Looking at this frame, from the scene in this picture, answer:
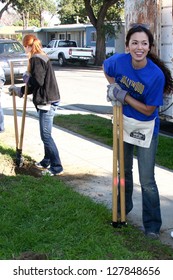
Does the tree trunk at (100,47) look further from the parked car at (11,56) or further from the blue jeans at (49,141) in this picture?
the blue jeans at (49,141)

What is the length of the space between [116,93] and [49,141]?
2242 millimetres

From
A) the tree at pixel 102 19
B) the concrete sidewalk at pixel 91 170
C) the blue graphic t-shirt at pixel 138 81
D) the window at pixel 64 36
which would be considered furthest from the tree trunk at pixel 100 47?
the blue graphic t-shirt at pixel 138 81

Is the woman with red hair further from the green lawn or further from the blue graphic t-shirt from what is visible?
the blue graphic t-shirt

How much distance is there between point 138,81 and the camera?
3875 millimetres

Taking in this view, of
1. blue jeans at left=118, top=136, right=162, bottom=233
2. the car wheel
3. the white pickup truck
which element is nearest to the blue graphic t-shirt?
blue jeans at left=118, top=136, right=162, bottom=233

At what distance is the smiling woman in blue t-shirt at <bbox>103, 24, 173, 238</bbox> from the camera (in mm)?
3830

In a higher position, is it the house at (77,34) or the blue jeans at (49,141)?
the house at (77,34)

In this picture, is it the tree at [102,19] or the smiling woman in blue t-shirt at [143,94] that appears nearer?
the smiling woman in blue t-shirt at [143,94]

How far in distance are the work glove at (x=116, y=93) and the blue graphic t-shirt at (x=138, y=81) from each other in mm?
82

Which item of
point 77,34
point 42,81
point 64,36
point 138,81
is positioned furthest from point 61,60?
point 138,81

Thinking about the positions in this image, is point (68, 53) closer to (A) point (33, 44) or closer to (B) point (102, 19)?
(B) point (102, 19)

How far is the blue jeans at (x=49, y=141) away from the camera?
5.84m

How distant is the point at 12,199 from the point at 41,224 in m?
0.76
